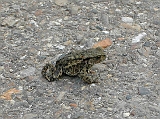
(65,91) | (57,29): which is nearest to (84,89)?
(65,91)

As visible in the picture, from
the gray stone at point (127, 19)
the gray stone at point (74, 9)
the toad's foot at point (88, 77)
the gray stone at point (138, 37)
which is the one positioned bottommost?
the toad's foot at point (88, 77)

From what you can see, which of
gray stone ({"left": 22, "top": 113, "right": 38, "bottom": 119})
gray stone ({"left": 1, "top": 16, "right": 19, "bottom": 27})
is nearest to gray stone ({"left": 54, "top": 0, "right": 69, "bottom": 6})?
gray stone ({"left": 1, "top": 16, "right": 19, "bottom": 27})

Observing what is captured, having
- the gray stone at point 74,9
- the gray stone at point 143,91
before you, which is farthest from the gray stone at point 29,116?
the gray stone at point 74,9

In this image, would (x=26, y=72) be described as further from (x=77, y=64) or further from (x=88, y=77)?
(x=88, y=77)

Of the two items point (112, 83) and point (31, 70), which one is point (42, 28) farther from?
point (112, 83)

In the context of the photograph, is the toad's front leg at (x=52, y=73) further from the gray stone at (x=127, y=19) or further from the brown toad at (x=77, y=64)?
the gray stone at (x=127, y=19)

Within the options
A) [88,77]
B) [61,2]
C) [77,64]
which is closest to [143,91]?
[88,77]

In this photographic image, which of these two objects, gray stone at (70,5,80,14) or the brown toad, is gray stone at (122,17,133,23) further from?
the brown toad
